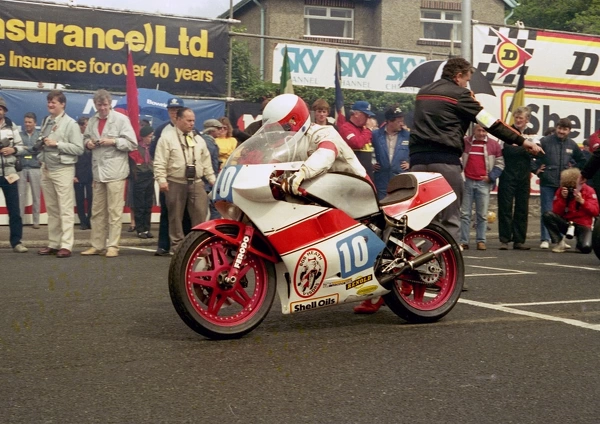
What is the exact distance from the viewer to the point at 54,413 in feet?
14.0

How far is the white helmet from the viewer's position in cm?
626

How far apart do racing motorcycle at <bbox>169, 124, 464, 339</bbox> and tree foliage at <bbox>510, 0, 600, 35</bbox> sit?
36971 millimetres

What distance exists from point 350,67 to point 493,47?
290 centimetres

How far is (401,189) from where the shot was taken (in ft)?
22.8

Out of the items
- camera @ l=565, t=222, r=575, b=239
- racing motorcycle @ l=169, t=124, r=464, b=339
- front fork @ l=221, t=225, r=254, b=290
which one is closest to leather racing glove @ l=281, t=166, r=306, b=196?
racing motorcycle @ l=169, t=124, r=464, b=339

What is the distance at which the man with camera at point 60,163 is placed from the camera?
39.6ft

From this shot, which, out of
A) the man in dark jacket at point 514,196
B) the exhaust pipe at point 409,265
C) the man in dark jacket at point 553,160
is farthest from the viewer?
the man in dark jacket at point 553,160

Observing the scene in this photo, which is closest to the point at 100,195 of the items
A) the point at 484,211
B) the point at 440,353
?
the point at 484,211

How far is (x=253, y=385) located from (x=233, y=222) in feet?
4.93

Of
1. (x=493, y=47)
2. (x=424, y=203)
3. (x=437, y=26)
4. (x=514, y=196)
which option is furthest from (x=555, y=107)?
(x=437, y=26)

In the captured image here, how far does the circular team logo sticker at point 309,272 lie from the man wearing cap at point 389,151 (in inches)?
300

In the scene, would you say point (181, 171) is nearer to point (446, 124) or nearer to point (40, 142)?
point (40, 142)

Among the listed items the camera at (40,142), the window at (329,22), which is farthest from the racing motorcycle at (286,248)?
the window at (329,22)

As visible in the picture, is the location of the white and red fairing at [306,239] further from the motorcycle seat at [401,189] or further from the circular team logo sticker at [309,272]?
the motorcycle seat at [401,189]
